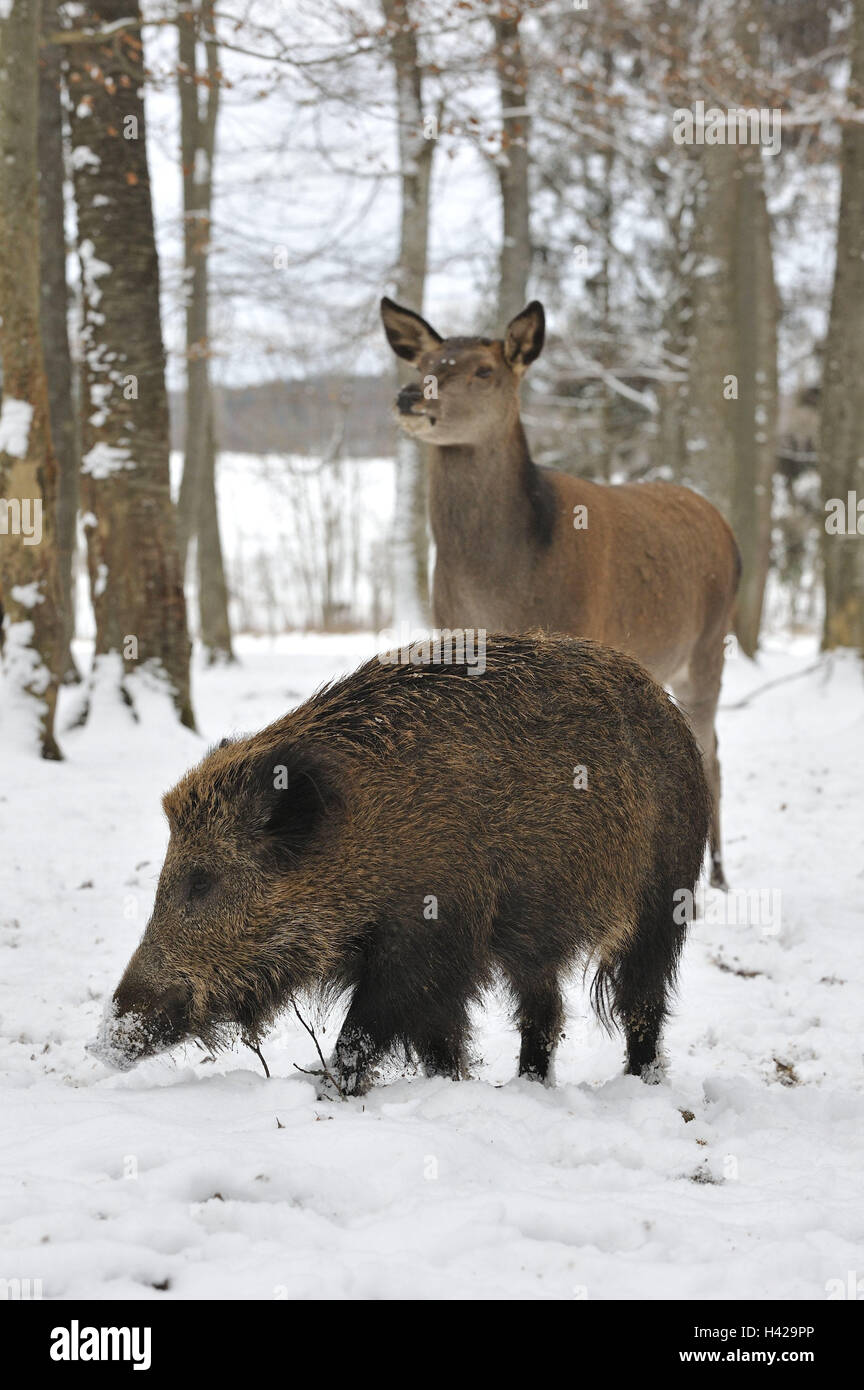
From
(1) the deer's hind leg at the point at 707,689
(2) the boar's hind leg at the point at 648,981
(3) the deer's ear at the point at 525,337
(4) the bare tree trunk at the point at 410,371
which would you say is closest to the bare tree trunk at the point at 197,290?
(4) the bare tree trunk at the point at 410,371

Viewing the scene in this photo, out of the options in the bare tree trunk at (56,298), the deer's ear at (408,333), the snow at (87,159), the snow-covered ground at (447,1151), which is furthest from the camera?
the bare tree trunk at (56,298)

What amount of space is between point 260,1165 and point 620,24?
54.0 feet

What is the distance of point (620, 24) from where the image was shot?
618 inches

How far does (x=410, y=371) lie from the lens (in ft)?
46.3

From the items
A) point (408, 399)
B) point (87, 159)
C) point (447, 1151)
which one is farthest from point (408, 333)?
point (447, 1151)

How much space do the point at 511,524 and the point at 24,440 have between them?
3.35 metres

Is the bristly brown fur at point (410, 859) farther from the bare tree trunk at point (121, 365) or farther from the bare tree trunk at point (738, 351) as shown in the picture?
the bare tree trunk at point (738, 351)

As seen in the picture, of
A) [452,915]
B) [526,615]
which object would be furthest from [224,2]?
[452,915]

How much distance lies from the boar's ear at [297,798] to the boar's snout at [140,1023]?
0.61 meters

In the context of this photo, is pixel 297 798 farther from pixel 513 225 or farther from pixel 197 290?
pixel 197 290

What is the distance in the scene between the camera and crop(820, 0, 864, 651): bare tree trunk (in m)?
11.5

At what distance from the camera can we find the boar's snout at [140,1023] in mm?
3713

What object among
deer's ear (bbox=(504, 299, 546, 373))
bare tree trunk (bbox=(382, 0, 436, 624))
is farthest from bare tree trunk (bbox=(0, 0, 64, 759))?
bare tree trunk (bbox=(382, 0, 436, 624))

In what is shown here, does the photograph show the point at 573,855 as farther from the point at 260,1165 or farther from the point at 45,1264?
the point at 45,1264
